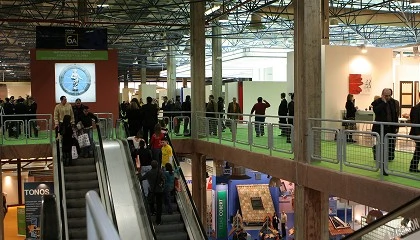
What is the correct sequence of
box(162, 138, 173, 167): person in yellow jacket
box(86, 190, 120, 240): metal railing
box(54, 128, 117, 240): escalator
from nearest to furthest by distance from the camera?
box(86, 190, 120, 240): metal railing → box(54, 128, 117, 240): escalator → box(162, 138, 173, 167): person in yellow jacket

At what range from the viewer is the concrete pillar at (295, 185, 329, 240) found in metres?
12.4

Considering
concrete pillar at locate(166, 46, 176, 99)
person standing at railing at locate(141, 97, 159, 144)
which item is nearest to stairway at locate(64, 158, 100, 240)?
person standing at railing at locate(141, 97, 159, 144)

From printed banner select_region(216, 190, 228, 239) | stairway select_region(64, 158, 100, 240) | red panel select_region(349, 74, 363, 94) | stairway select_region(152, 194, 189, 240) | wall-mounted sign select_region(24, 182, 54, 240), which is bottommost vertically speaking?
printed banner select_region(216, 190, 228, 239)

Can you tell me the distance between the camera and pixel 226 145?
58.2 feet

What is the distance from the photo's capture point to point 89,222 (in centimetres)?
218

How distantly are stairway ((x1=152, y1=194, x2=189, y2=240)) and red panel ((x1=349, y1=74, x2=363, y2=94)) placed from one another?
8.08 metres

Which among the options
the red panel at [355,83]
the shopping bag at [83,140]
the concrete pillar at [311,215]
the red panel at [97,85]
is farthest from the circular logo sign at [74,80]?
the concrete pillar at [311,215]

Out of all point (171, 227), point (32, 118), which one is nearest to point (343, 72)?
point (171, 227)

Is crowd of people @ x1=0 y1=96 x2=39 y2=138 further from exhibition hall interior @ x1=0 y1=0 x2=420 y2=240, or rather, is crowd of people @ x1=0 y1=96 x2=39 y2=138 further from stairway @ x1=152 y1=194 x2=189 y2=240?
stairway @ x1=152 y1=194 x2=189 y2=240

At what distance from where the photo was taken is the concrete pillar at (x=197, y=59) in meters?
21.4

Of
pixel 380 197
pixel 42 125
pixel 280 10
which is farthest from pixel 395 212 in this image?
pixel 280 10

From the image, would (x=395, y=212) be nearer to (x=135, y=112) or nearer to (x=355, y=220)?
(x=135, y=112)

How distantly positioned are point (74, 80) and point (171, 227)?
11681 millimetres

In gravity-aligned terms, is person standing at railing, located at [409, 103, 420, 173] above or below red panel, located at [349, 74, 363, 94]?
below
